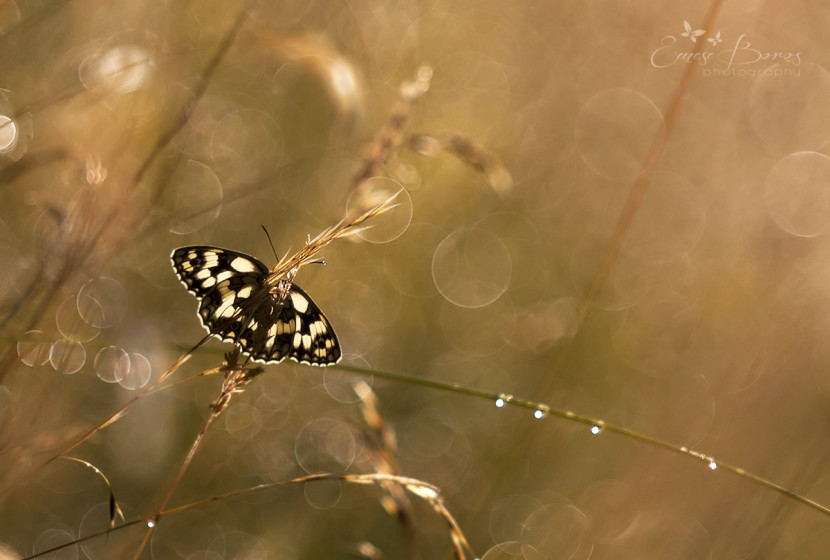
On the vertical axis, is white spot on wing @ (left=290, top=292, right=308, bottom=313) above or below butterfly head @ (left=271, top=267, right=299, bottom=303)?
below

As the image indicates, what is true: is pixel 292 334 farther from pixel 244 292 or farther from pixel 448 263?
pixel 448 263

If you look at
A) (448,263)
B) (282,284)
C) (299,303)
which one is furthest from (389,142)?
(448,263)

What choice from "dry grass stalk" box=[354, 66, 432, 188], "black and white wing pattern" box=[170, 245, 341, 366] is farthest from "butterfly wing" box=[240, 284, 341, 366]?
"dry grass stalk" box=[354, 66, 432, 188]

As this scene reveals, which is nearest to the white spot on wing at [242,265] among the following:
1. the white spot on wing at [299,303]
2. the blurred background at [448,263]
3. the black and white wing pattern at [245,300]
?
the black and white wing pattern at [245,300]

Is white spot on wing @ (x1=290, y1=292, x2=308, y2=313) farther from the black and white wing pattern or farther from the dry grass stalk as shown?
the dry grass stalk

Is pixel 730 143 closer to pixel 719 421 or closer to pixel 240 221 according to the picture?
pixel 719 421
